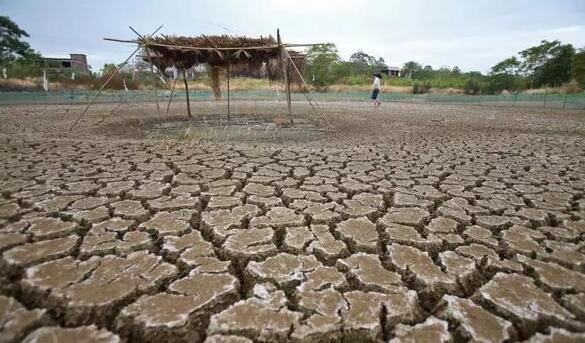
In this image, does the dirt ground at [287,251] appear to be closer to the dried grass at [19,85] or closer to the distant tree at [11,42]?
the dried grass at [19,85]

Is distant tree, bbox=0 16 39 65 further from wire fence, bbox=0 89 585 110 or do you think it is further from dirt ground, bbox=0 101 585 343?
dirt ground, bbox=0 101 585 343

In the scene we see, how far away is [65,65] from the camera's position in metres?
26.2

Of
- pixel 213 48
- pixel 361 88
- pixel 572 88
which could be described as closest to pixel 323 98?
pixel 361 88

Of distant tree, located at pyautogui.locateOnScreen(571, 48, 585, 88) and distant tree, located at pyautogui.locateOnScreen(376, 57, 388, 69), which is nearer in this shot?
distant tree, located at pyautogui.locateOnScreen(571, 48, 585, 88)

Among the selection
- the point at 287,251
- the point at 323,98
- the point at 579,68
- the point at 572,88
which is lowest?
the point at 287,251

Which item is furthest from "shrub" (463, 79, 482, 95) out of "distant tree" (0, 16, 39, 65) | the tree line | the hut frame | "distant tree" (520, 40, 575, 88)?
"distant tree" (0, 16, 39, 65)

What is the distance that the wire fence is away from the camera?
12457mm

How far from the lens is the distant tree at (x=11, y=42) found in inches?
814

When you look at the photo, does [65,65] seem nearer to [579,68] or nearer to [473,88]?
[473,88]

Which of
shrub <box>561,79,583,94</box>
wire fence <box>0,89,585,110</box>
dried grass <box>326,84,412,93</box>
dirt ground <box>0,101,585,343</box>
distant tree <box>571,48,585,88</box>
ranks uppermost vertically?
distant tree <box>571,48,585,88</box>

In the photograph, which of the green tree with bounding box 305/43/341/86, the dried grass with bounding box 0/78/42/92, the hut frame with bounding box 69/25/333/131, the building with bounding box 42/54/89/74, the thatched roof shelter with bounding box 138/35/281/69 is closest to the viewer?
the hut frame with bounding box 69/25/333/131

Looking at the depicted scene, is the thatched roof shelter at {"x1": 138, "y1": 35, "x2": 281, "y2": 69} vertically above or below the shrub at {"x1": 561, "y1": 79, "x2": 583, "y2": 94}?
below

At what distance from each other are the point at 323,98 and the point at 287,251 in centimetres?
1654

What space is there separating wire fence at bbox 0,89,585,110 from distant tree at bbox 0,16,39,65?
34.2 feet
